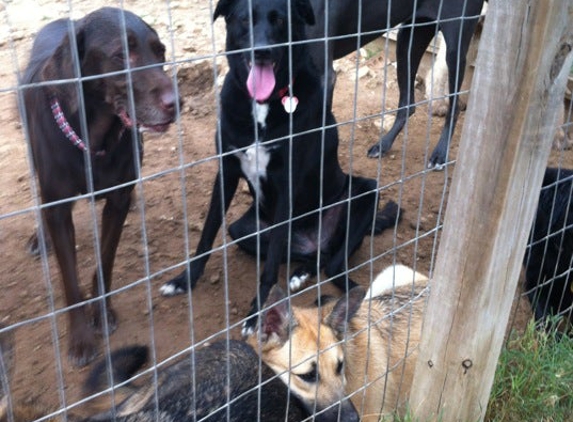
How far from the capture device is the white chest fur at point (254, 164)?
319 centimetres

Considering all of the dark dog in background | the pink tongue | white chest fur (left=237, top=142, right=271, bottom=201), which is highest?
the pink tongue

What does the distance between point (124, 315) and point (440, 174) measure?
8.83 ft

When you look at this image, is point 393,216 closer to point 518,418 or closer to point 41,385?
point 518,418

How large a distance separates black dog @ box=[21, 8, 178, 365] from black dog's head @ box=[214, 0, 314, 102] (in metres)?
0.49

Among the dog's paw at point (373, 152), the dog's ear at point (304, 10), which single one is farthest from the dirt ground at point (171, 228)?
the dog's ear at point (304, 10)

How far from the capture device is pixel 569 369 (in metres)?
2.65

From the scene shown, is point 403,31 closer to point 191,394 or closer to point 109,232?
point 109,232

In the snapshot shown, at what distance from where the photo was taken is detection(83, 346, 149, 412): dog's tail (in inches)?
89.4

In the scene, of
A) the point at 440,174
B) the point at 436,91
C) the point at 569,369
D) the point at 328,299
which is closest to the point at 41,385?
the point at 328,299

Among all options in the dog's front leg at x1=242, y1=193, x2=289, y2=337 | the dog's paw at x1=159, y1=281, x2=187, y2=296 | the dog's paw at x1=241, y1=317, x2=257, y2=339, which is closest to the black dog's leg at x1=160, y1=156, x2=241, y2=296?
the dog's paw at x1=159, y1=281, x2=187, y2=296

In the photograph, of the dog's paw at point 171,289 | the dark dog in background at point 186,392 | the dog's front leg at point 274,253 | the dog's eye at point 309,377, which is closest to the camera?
the dark dog in background at point 186,392

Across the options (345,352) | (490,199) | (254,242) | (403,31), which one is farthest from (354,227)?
(403,31)

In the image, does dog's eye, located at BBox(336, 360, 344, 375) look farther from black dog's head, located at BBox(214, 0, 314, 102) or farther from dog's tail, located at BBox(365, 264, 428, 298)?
black dog's head, located at BBox(214, 0, 314, 102)

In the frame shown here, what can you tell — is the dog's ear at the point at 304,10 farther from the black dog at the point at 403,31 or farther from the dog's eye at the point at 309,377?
the dog's eye at the point at 309,377
